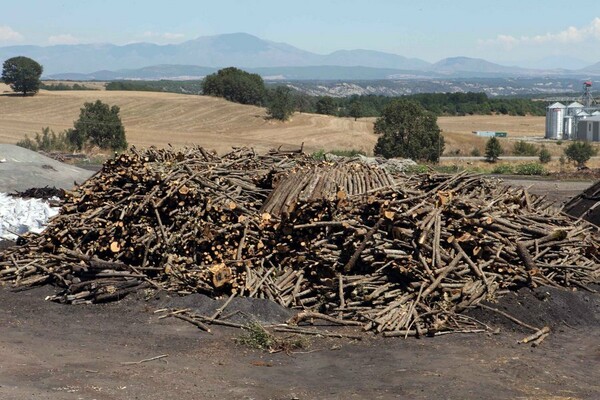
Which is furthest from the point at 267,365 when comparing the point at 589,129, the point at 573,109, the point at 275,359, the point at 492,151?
the point at 573,109

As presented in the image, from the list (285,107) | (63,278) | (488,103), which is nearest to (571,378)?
(63,278)

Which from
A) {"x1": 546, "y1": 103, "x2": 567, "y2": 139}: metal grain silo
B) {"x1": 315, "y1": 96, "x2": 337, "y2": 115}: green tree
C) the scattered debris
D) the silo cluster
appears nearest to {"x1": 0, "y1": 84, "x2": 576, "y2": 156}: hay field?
{"x1": 546, "y1": 103, "x2": 567, "y2": 139}: metal grain silo

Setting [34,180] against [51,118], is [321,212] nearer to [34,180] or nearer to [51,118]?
[34,180]

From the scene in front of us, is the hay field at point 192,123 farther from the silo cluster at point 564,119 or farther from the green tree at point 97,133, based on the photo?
the silo cluster at point 564,119

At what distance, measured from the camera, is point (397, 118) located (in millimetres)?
46312

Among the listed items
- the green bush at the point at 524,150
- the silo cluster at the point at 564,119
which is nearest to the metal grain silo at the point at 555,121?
the silo cluster at the point at 564,119

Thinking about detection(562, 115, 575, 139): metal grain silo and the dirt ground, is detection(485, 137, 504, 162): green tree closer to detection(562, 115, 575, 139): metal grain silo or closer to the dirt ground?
detection(562, 115, 575, 139): metal grain silo

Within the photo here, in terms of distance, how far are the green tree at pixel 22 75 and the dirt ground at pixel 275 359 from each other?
79.9 meters

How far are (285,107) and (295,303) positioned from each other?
60.7 metres

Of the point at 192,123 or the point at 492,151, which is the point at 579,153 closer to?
the point at 492,151

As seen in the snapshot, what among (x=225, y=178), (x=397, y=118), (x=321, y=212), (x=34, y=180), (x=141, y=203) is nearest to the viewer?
(x=321, y=212)

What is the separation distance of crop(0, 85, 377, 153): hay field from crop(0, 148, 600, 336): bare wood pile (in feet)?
122

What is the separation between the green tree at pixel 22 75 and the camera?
291 ft

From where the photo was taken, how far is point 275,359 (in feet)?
35.1
